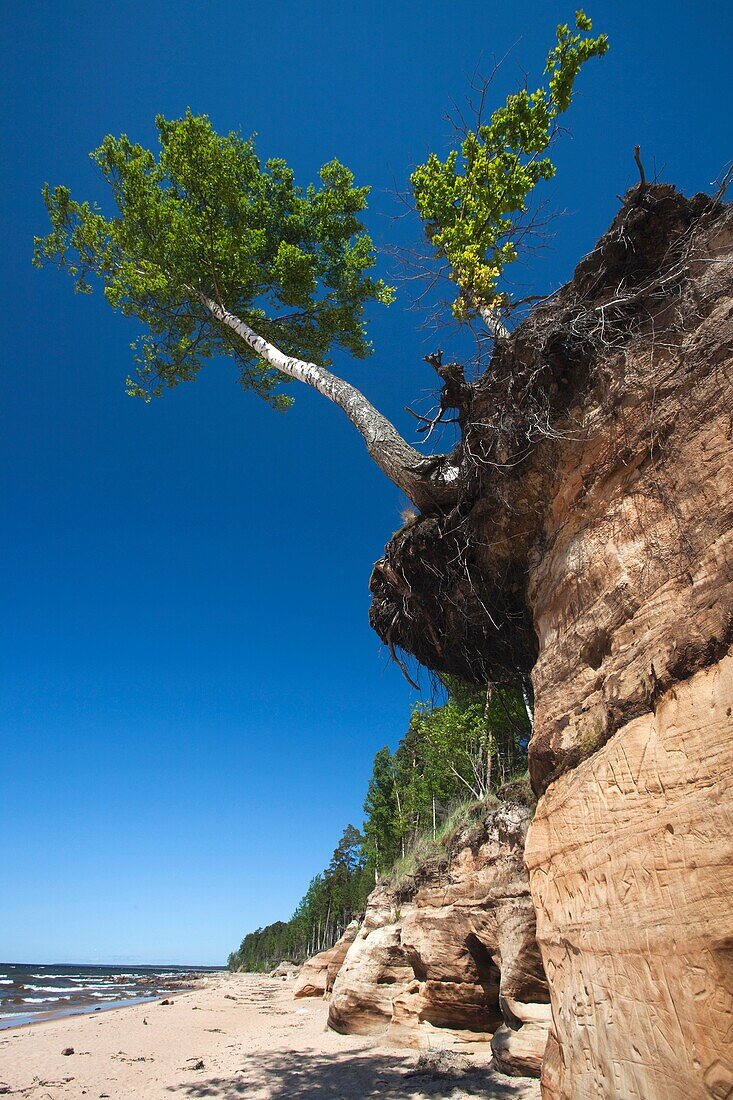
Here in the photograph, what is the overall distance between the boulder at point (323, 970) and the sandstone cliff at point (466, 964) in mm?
11192

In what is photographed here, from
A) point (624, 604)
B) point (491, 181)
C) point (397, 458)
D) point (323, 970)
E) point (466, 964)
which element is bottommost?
point (323, 970)

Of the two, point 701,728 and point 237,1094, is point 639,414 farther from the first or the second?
point 237,1094

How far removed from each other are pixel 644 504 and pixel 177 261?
9622mm

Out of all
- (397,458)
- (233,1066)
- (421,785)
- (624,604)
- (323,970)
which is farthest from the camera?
(421,785)

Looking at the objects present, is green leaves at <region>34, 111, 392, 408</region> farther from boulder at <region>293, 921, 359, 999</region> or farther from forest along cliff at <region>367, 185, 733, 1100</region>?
boulder at <region>293, 921, 359, 999</region>

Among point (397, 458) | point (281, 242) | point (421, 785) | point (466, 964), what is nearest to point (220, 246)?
point (281, 242)

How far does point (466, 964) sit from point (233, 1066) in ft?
17.4

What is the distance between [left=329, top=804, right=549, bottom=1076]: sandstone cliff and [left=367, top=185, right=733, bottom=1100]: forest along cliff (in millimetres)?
4989

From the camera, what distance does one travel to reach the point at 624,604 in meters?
3.75

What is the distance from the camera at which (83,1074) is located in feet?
37.6

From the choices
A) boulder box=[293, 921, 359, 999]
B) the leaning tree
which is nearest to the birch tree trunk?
the leaning tree

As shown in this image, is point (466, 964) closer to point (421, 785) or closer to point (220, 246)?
point (220, 246)

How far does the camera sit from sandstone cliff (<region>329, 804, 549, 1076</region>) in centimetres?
742

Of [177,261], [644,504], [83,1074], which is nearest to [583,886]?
[644,504]
